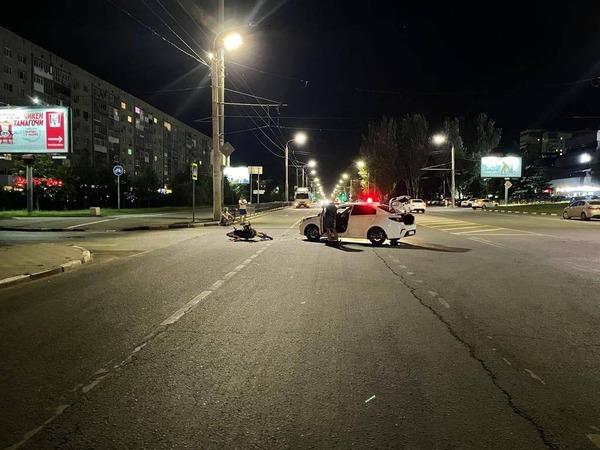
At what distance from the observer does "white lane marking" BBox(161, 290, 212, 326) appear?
7.41m

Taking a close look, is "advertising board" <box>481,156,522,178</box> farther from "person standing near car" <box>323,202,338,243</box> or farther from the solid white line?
the solid white line

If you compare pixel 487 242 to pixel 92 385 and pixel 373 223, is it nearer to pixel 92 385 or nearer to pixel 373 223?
pixel 373 223

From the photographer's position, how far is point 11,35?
229ft

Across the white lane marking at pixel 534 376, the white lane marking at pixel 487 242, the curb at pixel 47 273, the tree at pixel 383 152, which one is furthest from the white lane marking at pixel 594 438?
the tree at pixel 383 152

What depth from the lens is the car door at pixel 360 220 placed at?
19.0m

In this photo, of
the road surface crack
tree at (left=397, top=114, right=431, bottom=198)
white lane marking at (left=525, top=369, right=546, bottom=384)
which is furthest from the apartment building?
white lane marking at (left=525, top=369, right=546, bottom=384)

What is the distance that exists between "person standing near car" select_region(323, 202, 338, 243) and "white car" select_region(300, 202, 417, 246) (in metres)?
0.30

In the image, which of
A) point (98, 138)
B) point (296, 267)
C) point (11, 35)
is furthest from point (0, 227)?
point (98, 138)

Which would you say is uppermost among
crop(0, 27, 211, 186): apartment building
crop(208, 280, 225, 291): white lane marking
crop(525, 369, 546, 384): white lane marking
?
crop(0, 27, 211, 186): apartment building

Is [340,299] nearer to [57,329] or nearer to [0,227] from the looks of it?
[57,329]

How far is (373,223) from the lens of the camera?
1889 centimetres

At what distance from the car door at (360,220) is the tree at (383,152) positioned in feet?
231

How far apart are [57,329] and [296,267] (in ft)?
21.8

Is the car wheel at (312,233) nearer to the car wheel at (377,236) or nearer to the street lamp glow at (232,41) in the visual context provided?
the car wheel at (377,236)
